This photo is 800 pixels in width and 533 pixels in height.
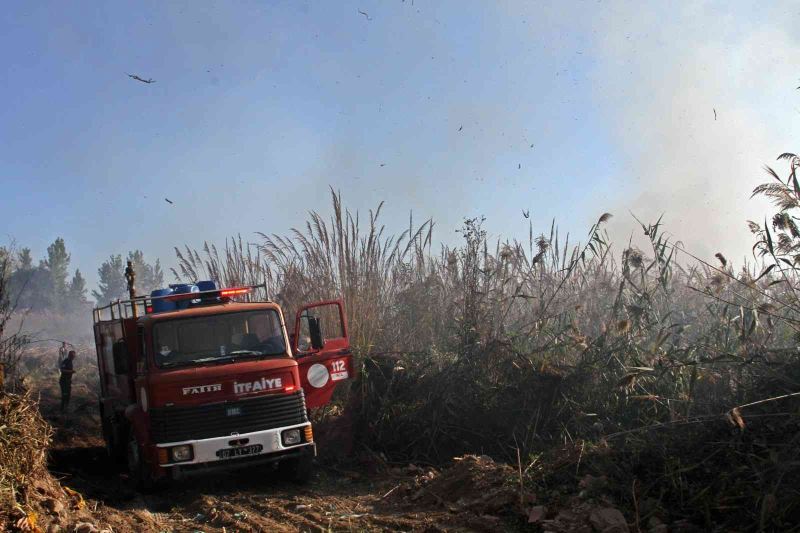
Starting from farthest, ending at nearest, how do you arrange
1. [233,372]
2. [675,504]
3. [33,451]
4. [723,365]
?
[233,372] < [723,365] < [33,451] < [675,504]

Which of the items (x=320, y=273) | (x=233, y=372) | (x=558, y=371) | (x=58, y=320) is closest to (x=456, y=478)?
(x=558, y=371)

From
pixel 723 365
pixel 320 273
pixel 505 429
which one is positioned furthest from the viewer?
pixel 320 273

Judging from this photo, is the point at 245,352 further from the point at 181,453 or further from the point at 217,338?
the point at 181,453

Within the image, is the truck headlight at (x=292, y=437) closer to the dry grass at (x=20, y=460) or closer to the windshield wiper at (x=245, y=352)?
the windshield wiper at (x=245, y=352)

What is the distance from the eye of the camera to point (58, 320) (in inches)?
2183

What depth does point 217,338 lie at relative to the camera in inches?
343

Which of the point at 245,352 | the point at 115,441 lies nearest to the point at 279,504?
the point at 245,352

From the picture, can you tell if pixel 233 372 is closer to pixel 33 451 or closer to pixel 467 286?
pixel 33 451

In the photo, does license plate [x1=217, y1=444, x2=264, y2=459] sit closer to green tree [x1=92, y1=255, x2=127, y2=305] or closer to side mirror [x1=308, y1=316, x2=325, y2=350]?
side mirror [x1=308, y1=316, x2=325, y2=350]

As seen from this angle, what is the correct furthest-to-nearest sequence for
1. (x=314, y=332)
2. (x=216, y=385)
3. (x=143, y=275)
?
(x=143, y=275), (x=314, y=332), (x=216, y=385)

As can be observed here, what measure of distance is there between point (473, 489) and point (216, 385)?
302 centimetres

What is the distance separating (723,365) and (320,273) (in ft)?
22.3

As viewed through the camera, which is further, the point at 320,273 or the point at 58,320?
the point at 58,320

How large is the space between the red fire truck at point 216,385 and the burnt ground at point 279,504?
34 cm
